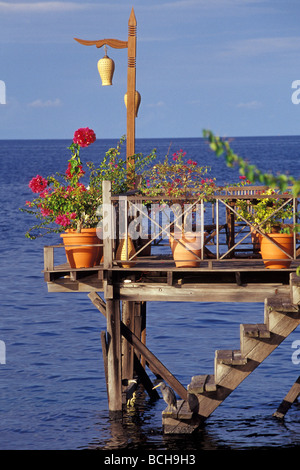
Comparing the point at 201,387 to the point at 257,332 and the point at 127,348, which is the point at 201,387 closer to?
the point at 257,332

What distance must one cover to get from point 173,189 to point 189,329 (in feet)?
35.8

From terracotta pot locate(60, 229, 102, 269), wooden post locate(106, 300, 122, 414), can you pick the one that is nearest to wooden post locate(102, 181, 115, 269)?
terracotta pot locate(60, 229, 102, 269)

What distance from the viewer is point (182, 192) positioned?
12.2m

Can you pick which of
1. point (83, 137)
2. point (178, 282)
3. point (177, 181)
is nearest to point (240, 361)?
point (178, 282)

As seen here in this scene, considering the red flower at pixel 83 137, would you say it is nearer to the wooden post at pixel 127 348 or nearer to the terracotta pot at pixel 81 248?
the terracotta pot at pixel 81 248

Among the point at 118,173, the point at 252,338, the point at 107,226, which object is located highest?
the point at 118,173

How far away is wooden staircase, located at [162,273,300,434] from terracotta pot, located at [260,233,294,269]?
Answer: 1.13 feet

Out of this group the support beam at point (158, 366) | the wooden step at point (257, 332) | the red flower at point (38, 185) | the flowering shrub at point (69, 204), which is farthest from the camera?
the support beam at point (158, 366)

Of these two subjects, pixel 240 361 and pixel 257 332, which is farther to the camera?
pixel 240 361

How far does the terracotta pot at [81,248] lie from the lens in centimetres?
1183

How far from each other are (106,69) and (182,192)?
10.4ft

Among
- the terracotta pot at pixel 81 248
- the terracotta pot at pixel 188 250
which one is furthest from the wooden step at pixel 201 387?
the terracotta pot at pixel 81 248

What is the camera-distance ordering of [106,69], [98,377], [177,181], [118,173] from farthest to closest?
1. [98,377]
2. [106,69]
3. [118,173]
4. [177,181]
